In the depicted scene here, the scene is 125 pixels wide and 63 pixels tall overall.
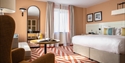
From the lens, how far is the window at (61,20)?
202 inches

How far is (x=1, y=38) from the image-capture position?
2.66 ft

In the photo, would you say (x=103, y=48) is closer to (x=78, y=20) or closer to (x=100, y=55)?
(x=100, y=55)

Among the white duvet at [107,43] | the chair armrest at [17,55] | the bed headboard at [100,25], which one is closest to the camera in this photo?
the chair armrest at [17,55]

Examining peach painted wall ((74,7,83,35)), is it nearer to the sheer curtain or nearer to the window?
the sheer curtain

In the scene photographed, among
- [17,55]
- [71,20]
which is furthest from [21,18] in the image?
[17,55]

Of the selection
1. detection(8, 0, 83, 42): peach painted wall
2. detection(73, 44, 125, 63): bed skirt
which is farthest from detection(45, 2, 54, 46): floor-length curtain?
detection(73, 44, 125, 63): bed skirt

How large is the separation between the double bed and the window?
2124 mm

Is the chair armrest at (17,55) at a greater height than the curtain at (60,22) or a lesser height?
lesser

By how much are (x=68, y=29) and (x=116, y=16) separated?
2.41 m

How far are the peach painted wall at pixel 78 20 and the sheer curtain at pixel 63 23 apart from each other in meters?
0.42

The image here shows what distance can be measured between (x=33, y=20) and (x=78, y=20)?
2673mm

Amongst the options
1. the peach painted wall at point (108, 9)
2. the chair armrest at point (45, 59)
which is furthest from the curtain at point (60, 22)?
the chair armrest at point (45, 59)

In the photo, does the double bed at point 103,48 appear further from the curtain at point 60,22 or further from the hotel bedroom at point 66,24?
the curtain at point 60,22

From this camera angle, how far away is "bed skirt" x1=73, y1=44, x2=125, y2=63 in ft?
6.55
